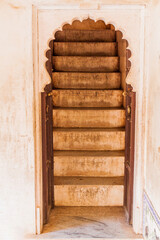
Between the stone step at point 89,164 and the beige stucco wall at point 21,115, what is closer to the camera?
the beige stucco wall at point 21,115

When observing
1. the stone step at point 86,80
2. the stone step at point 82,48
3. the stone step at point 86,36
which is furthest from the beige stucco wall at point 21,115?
the stone step at point 86,36

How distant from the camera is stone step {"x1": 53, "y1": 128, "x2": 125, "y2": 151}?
4.92 metres

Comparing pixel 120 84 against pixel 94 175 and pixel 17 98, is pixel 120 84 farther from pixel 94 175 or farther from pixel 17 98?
pixel 17 98

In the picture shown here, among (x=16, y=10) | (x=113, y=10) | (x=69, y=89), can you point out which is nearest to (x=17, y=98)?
(x=16, y=10)

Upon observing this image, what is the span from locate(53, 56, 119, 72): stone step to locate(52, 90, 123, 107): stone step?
1.96 feet

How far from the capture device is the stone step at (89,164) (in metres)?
4.61

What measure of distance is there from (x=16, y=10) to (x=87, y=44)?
290 cm

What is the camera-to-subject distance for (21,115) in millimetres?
3475

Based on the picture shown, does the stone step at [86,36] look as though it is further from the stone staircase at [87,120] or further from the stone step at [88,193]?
the stone step at [88,193]

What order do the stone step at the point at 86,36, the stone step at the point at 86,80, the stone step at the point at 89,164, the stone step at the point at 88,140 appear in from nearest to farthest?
1. the stone step at the point at 89,164
2. the stone step at the point at 88,140
3. the stone step at the point at 86,80
4. the stone step at the point at 86,36

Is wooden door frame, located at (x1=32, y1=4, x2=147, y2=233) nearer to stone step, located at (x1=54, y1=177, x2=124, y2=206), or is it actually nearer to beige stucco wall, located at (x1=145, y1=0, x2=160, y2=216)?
beige stucco wall, located at (x1=145, y1=0, x2=160, y2=216)

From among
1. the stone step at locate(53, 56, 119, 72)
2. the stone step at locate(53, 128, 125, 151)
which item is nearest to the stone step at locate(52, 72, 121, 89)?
the stone step at locate(53, 56, 119, 72)

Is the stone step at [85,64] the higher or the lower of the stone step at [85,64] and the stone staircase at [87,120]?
the higher

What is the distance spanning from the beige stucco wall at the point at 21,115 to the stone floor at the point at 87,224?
0.35 m
